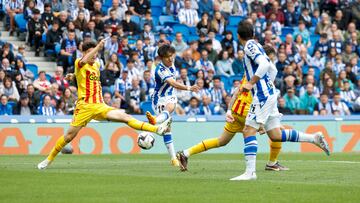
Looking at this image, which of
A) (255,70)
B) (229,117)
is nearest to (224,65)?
(229,117)

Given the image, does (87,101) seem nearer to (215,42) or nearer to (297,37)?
(215,42)

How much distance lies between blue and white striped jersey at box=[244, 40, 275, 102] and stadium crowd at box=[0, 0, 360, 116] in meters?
12.9

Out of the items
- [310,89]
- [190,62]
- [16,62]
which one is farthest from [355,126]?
[16,62]

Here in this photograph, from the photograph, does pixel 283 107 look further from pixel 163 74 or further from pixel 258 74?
→ pixel 258 74

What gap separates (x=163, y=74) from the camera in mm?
Answer: 18641

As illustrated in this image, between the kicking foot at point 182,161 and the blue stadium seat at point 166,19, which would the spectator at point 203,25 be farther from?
the kicking foot at point 182,161

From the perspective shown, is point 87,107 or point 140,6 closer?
point 87,107

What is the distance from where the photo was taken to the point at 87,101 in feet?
58.1

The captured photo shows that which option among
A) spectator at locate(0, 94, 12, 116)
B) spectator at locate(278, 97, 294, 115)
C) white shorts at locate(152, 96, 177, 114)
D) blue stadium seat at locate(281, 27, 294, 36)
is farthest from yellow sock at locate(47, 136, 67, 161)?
blue stadium seat at locate(281, 27, 294, 36)

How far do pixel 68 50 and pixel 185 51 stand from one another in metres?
3.89

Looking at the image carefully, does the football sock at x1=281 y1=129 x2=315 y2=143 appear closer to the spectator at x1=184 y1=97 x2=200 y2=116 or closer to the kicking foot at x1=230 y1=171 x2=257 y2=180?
the kicking foot at x1=230 y1=171 x2=257 y2=180

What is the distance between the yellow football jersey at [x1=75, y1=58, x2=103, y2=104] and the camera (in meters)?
17.7

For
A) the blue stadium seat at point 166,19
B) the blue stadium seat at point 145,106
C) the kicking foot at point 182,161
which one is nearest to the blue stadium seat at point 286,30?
the blue stadium seat at point 166,19

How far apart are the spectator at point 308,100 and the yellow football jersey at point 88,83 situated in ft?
46.1
